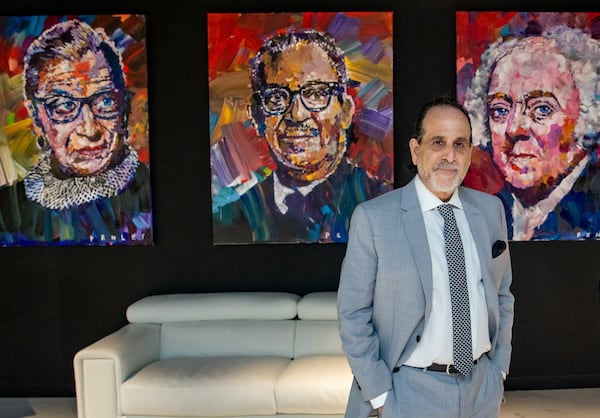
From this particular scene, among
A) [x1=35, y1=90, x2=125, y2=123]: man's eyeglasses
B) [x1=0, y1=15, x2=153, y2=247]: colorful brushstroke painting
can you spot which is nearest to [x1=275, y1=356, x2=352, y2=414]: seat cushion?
[x1=0, y1=15, x2=153, y2=247]: colorful brushstroke painting

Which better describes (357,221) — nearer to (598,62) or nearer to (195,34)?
(195,34)

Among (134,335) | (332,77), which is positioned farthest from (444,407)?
(332,77)

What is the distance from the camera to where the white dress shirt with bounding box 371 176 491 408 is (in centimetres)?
201

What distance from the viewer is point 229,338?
452cm

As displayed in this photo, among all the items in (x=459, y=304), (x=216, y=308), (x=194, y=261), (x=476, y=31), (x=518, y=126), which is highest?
(x=476, y=31)

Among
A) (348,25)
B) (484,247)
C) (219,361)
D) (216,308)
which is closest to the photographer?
(484,247)

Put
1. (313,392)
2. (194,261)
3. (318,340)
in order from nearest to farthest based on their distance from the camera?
1. (313,392)
2. (318,340)
3. (194,261)

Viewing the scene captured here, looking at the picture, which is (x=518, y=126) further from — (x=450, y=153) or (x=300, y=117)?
(x=450, y=153)

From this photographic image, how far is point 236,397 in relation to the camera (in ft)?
12.7

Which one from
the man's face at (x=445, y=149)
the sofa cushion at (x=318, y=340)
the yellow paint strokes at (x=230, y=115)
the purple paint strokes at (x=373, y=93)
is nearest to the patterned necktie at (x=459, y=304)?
the man's face at (x=445, y=149)

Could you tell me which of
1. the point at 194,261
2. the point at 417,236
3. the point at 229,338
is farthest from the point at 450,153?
the point at 194,261

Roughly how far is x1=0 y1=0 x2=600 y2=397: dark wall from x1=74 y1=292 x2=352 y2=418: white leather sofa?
1.20 ft

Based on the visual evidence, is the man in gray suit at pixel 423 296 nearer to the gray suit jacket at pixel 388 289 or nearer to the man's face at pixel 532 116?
the gray suit jacket at pixel 388 289

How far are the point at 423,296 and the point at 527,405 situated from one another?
123 inches
